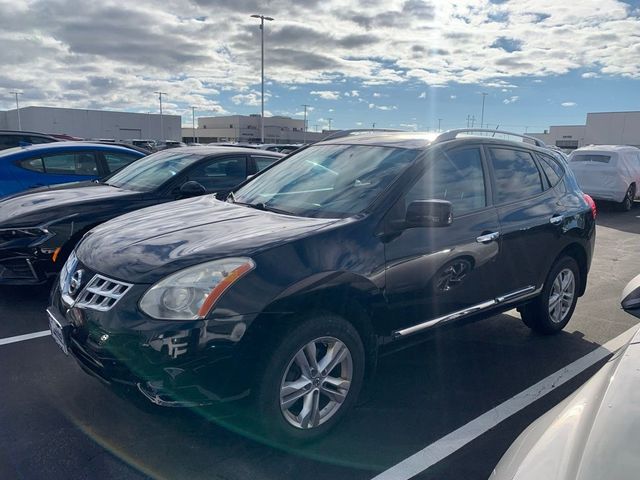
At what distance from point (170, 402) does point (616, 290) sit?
19.2ft

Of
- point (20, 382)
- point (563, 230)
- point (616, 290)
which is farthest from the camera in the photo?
point (616, 290)

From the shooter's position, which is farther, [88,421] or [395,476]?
[88,421]

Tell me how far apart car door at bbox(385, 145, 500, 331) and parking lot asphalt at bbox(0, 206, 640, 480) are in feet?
1.05

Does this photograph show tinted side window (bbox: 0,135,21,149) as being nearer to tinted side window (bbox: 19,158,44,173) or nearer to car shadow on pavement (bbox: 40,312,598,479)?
tinted side window (bbox: 19,158,44,173)

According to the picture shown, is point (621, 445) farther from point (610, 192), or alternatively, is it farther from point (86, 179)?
point (610, 192)

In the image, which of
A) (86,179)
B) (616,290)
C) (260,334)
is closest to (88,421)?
(260,334)

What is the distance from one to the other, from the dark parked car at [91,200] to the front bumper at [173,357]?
258 centimetres

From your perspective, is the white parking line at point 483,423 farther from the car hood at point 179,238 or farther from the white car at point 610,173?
the white car at point 610,173

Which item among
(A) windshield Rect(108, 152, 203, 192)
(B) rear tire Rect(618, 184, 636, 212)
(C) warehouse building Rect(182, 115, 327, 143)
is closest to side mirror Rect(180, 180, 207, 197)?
(A) windshield Rect(108, 152, 203, 192)

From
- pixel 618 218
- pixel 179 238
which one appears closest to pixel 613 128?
pixel 618 218

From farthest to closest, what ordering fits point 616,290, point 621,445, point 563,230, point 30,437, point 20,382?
1. point 616,290
2. point 563,230
3. point 20,382
4. point 30,437
5. point 621,445

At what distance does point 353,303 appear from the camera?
291 centimetres

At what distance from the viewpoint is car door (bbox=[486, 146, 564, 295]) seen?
3.98 metres

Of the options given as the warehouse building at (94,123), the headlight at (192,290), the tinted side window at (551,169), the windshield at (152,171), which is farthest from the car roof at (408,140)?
the warehouse building at (94,123)
